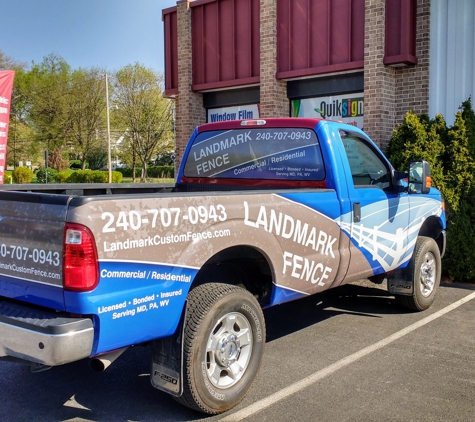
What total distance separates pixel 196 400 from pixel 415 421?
145cm

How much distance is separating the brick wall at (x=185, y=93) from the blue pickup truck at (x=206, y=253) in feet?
25.4

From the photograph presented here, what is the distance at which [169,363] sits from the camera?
11.9ft

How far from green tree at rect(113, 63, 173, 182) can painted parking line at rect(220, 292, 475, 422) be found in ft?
131

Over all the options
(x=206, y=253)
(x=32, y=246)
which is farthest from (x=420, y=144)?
(x=32, y=246)

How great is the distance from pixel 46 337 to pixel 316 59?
924 centimetres

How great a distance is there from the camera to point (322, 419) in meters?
3.80

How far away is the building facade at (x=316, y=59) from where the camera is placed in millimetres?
9688

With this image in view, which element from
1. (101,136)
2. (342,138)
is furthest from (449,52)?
(101,136)

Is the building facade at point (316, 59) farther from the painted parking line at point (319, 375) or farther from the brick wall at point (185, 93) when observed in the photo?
the painted parking line at point (319, 375)

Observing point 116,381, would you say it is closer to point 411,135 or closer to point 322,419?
point 322,419

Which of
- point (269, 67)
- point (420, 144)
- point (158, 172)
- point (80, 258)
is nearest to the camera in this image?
point (80, 258)

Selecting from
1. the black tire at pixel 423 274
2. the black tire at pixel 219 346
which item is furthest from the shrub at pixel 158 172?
the black tire at pixel 219 346

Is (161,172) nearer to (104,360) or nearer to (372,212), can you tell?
(372,212)

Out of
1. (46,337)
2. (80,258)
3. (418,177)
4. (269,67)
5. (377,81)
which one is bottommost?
(46,337)
